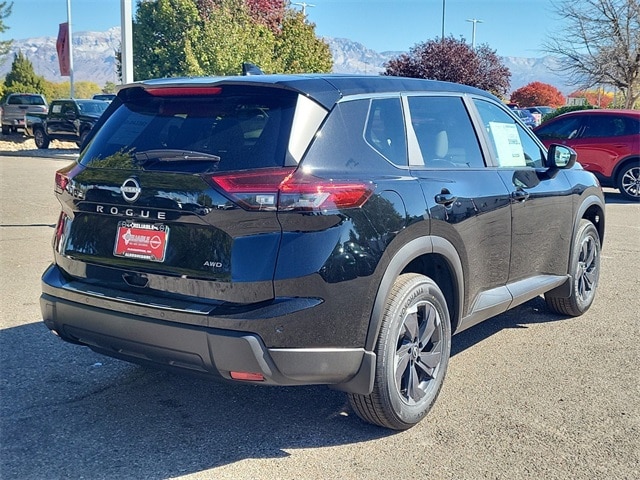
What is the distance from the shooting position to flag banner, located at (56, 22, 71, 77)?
126ft

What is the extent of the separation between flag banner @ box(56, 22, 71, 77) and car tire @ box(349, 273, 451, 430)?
37.7m

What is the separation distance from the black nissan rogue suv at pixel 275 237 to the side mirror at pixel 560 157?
1.25 m

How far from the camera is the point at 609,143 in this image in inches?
545

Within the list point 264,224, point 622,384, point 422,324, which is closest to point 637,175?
point 622,384

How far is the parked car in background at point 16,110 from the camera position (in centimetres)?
2950

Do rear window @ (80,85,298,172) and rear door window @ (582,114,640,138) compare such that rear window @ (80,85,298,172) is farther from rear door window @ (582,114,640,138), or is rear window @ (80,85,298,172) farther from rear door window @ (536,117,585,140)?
rear door window @ (582,114,640,138)

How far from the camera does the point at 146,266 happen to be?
3359 millimetres

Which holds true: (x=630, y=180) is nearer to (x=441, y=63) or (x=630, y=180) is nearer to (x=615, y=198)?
(x=615, y=198)

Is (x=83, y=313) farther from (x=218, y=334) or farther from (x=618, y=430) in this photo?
(x=618, y=430)

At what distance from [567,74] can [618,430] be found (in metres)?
23.9

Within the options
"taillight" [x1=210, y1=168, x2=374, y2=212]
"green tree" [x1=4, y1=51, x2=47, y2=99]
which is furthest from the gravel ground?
"taillight" [x1=210, y1=168, x2=374, y2=212]

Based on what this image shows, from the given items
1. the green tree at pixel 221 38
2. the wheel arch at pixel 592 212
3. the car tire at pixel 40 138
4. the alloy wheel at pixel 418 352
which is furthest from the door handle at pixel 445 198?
the car tire at pixel 40 138

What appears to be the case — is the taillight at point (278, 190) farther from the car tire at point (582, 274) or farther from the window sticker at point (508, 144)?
the car tire at point (582, 274)

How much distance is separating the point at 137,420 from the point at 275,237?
4.64 ft
